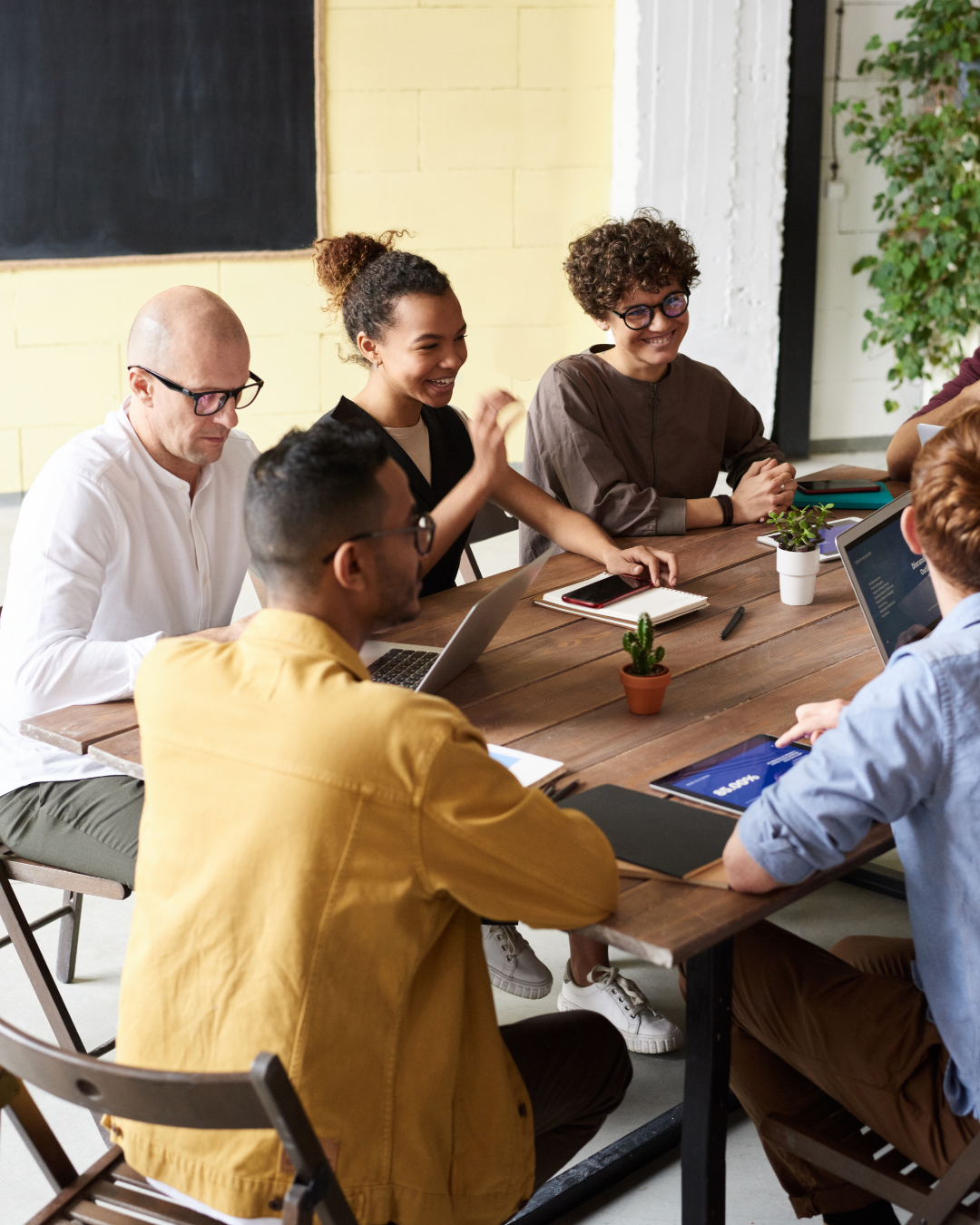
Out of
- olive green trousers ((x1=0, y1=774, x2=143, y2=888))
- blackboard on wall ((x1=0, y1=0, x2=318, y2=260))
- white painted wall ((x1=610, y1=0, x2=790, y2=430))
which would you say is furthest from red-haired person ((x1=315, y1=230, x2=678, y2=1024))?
white painted wall ((x1=610, y1=0, x2=790, y2=430))

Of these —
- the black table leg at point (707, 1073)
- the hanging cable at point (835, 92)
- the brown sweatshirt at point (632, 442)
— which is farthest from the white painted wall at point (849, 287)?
the black table leg at point (707, 1073)

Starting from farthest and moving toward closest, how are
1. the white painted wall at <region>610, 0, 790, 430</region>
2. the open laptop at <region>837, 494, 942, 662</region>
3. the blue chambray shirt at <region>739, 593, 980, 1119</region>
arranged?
the white painted wall at <region>610, 0, 790, 430</region> < the open laptop at <region>837, 494, 942, 662</region> < the blue chambray shirt at <region>739, 593, 980, 1119</region>

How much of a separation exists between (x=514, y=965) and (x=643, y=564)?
798 mm

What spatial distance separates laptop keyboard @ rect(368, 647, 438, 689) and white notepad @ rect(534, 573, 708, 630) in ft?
1.16

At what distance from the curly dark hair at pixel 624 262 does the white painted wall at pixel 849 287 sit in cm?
357

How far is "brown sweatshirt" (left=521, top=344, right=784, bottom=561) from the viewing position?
2812mm

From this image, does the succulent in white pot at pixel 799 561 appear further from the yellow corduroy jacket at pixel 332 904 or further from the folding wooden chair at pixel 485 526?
the yellow corduroy jacket at pixel 332 904

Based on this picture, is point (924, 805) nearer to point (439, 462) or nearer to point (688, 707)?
point (688, 707)

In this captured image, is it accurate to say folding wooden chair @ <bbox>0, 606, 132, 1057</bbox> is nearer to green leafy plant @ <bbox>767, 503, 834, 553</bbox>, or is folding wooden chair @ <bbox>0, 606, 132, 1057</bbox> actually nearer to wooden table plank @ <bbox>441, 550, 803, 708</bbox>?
wooden table plank @ <bbox>441, 550, 803, 708</bbox>

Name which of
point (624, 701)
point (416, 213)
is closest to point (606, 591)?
point (624, 701)

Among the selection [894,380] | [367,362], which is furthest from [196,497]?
[894,380]

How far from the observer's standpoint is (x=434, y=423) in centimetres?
274

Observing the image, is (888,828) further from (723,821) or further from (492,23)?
(492,23)

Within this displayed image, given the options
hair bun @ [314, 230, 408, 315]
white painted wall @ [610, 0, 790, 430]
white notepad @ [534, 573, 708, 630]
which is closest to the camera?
white notepad @ [534, 573, 708, 630]
